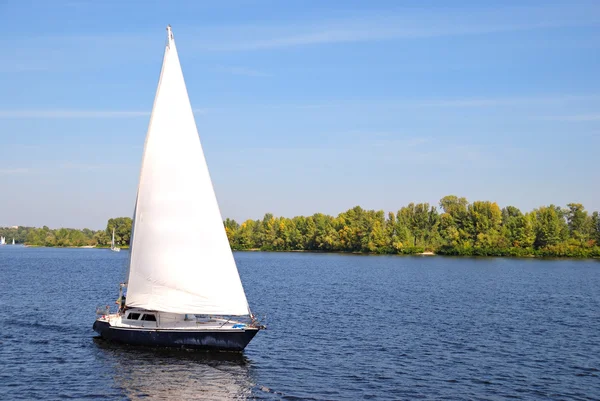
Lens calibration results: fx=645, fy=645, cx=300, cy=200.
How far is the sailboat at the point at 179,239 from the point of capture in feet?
140

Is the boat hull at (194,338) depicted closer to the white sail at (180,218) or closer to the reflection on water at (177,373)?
the reflection on water at (177,373)

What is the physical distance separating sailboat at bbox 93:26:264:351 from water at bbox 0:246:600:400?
1.76 metres

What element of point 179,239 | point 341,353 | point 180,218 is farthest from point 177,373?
point 341,353

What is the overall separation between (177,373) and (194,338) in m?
3.99

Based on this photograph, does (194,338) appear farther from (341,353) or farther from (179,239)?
(341,353)

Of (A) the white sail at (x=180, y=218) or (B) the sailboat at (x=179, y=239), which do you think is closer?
(B) the sailboat at (x=179, y=239)

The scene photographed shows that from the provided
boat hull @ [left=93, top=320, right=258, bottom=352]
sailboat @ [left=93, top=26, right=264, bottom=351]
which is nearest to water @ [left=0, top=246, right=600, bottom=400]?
boat hull @ [left=93, top=320, right=258, bottom=352]

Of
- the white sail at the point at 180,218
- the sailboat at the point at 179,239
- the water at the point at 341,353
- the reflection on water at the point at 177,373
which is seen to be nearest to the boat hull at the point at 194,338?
the sailboat at the point at 179,239

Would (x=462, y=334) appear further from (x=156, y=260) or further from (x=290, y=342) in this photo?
(x=156, y=260)

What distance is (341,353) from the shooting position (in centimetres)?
4488

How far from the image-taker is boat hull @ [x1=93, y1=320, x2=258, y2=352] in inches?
1657

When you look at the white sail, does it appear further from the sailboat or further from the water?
the water

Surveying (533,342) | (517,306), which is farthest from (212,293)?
(517,306)

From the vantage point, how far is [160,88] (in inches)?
1694
